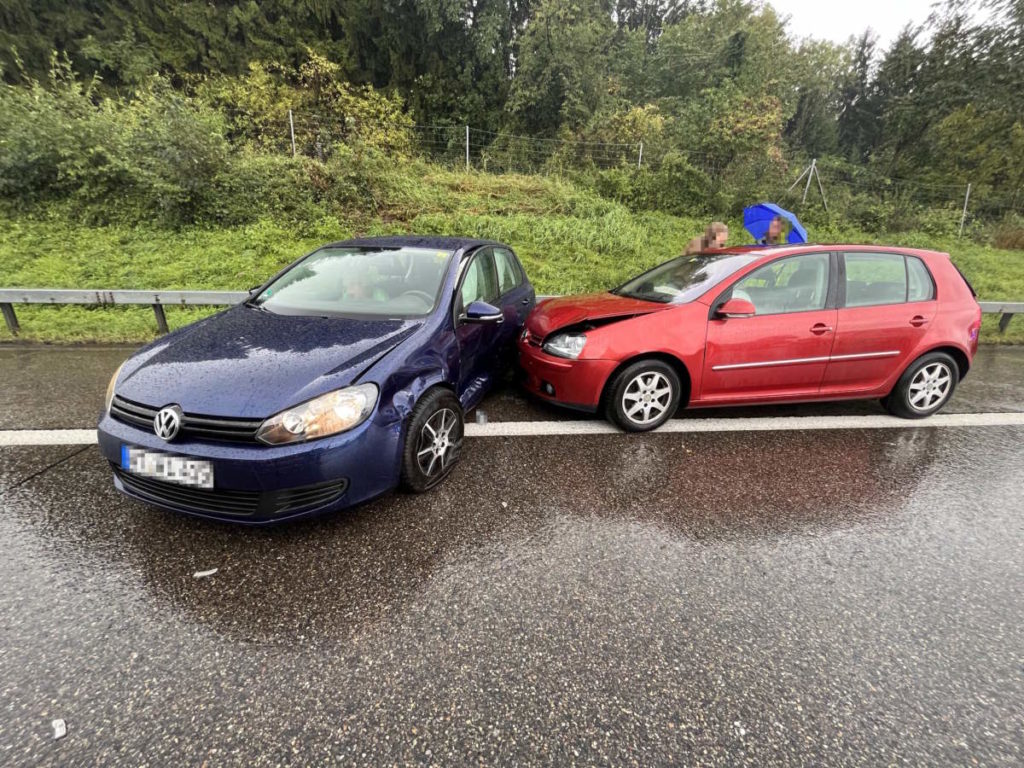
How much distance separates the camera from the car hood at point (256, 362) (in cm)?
223

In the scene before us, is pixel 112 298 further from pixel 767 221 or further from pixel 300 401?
pixel 767 221

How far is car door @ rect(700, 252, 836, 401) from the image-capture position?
3.68 m

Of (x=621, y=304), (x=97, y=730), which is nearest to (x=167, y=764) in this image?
(x=97, y=730)

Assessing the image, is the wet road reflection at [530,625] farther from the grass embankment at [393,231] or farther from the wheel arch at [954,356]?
the grass embankment at [393,231]

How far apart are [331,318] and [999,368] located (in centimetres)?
747

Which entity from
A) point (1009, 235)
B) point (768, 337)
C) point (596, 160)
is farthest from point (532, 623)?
point (1009, 235)

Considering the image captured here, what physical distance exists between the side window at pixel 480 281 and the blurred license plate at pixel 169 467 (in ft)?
6.30

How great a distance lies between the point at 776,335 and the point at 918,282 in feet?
4.89

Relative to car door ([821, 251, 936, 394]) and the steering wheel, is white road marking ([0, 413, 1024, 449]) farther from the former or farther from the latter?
the steering wheel

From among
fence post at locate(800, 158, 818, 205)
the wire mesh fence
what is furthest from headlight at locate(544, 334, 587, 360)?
fence post at locate(800, 158, 818, 205)

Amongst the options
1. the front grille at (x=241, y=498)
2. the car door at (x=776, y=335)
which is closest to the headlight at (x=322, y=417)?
the front grille at (x=241, y=498)

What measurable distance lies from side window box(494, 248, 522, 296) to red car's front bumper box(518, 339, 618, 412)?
2.71 feet

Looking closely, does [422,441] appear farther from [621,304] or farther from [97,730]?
[621,304]

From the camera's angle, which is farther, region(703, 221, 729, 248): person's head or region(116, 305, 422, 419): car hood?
region(703, 221, 729, 248): person's head
